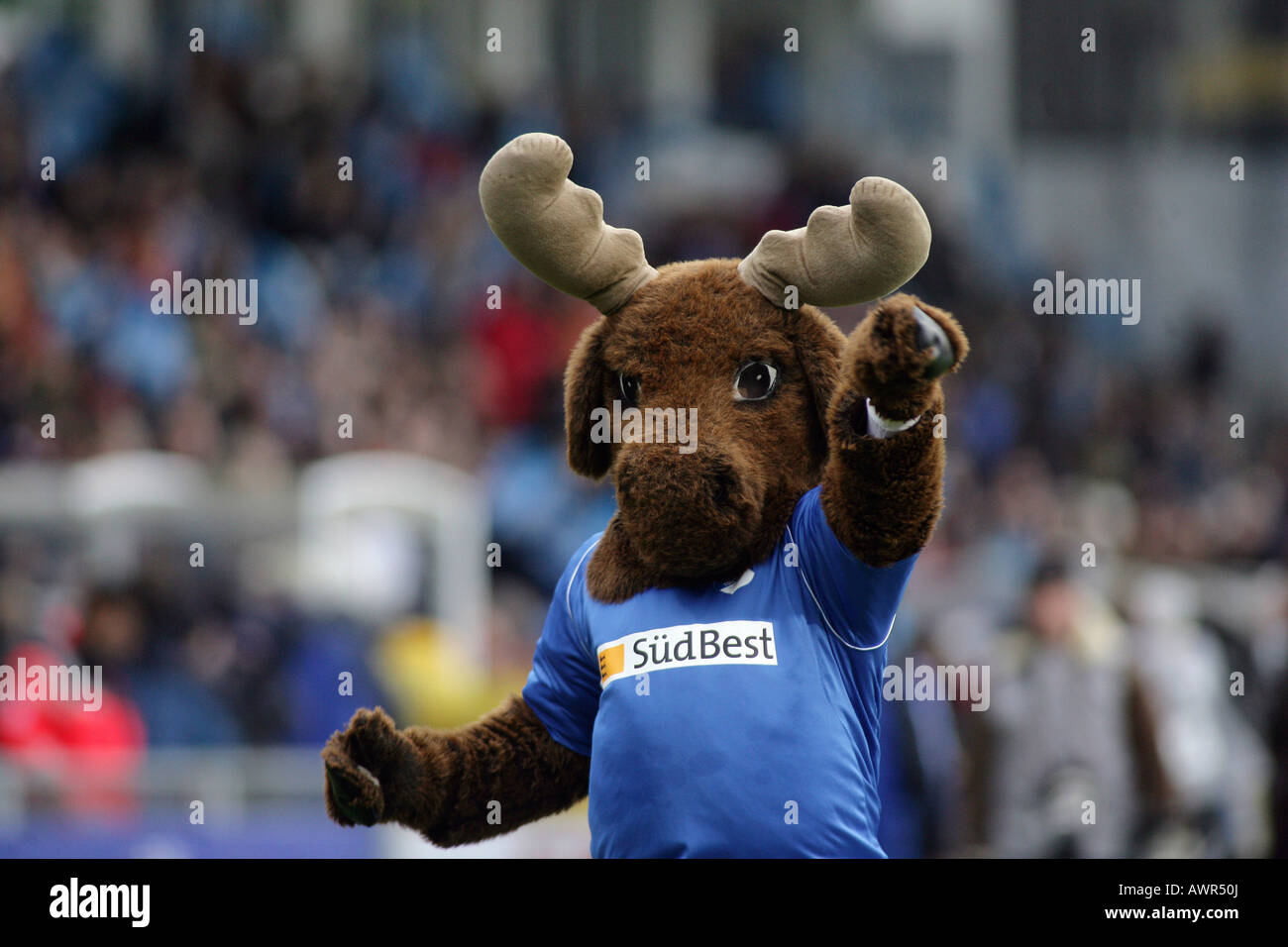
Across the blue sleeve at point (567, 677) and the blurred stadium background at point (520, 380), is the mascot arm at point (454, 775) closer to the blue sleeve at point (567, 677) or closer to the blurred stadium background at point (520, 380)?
the blue sleeve at point (567, 677)

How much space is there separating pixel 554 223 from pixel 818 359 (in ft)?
1.57

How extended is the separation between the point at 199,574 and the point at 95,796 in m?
1.44

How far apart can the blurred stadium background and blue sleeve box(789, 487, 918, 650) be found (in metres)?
3.76

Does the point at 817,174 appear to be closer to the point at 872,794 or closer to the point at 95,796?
the point at 95,796

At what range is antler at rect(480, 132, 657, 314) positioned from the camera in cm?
288

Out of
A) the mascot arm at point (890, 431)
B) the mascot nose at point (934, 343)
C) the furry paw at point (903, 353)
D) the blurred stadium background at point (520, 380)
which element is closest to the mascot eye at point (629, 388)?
the mascot arm at point (890, 431)

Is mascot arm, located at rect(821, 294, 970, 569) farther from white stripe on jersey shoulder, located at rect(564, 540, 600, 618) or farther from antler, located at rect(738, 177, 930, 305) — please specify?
white stripe on jersey shoulder, located at rect(564, 540, 600, 618)

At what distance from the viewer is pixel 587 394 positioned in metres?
3.08

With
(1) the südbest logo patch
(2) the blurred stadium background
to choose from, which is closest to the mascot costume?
(1) the südbest logo patch

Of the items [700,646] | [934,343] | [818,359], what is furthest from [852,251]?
[700,646]

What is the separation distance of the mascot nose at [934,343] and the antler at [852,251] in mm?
236

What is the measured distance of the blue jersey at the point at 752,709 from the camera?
275 cm

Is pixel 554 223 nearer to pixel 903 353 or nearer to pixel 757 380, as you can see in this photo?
pixel 757 380
